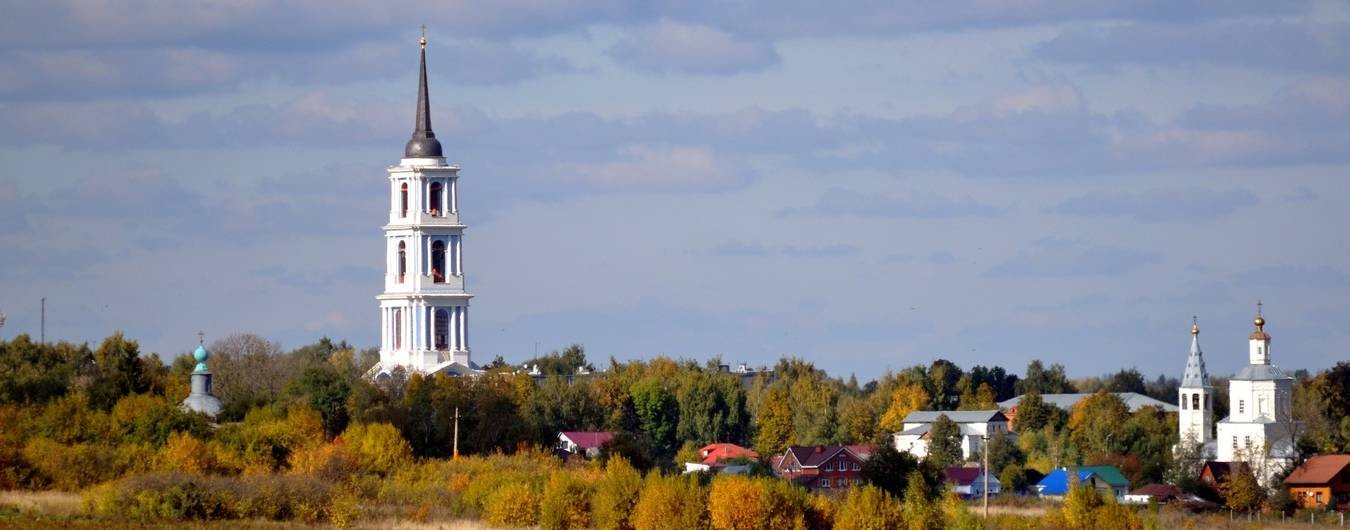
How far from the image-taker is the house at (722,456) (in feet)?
303

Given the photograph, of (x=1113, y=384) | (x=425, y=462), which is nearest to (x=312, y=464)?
(x=425, y=462)

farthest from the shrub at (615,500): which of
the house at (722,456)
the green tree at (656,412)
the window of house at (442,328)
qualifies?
the green tree at (656,412)

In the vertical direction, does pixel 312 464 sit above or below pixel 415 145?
below

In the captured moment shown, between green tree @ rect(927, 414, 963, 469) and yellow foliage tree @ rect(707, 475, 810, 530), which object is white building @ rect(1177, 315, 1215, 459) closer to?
green tree @ rect(927, 414, 963, 469)

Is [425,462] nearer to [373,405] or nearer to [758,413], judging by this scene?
[373,405]

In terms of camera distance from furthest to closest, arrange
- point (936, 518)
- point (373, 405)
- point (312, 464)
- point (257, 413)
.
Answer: point (373, 405) → point (257, 413) → point (312, 464) → point (936, 518)

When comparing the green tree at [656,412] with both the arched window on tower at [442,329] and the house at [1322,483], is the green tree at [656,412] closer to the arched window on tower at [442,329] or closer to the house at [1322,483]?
the arched window on tower at [442,329]

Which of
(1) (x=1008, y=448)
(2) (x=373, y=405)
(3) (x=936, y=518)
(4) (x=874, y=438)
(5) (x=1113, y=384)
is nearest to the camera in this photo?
(3) (x=936, y=518)

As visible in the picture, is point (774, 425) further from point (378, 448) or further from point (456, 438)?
point (378, 448)

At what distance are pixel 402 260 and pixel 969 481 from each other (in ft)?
76.0

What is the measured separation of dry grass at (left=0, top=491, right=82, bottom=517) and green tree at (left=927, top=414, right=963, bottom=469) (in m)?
40.1

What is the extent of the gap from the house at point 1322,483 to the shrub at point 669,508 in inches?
1125

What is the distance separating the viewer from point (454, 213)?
99.7 m

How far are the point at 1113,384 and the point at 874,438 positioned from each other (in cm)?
4074
